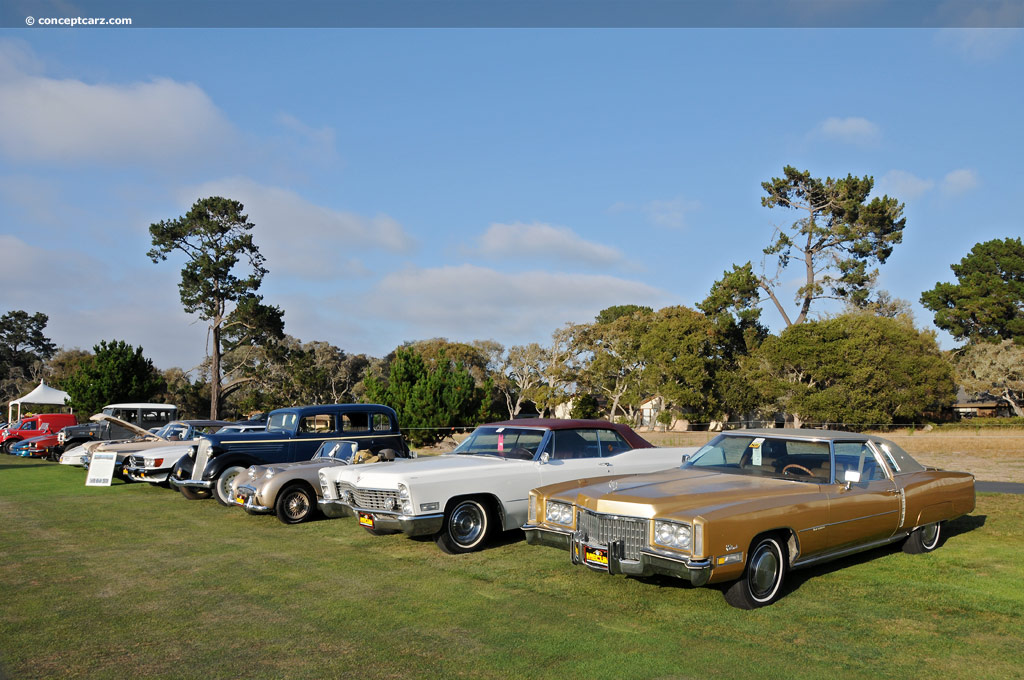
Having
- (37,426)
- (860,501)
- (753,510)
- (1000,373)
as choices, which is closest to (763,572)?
(753,510)

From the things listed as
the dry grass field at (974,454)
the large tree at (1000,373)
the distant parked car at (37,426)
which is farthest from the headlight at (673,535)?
the large tree at (1000,373)

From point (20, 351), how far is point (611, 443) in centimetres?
9679

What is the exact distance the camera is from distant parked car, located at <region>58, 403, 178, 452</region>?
24.2m

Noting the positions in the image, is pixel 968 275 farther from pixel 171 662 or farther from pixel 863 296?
pixel 171 662

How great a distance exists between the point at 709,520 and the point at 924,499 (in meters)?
3.58

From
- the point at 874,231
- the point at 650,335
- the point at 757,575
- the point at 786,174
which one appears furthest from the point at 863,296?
the point at 757,575

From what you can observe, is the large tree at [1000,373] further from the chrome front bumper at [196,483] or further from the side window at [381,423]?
the chrome front bumper at [196,483]

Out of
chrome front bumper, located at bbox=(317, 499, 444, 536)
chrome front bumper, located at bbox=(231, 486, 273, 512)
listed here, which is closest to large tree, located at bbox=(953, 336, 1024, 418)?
chrome front bumper, located at bbox=(231, 486, 273, 512)

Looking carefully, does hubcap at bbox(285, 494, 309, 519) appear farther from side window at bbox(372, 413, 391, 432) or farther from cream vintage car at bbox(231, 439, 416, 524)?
side window at bbox(372, 413, 391, 432)

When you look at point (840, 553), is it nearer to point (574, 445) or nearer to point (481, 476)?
point (574, 445)

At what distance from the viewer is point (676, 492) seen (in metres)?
6.54

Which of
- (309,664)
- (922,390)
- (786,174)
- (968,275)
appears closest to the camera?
(309,664)

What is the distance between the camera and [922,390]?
44.3m

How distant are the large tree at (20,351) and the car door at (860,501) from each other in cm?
8437
